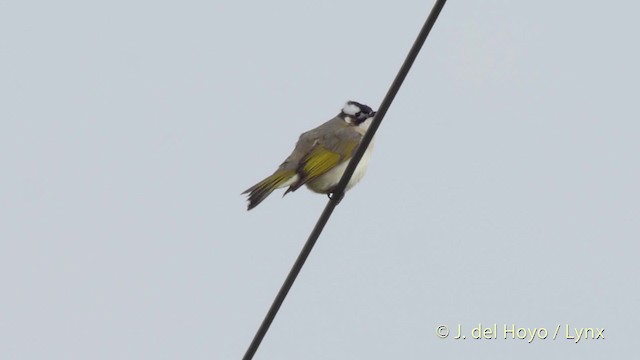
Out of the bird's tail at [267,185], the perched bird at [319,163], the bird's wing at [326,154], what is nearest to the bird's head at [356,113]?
the perched bird at [319,163]

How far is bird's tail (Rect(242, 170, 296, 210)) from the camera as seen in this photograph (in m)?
9.55

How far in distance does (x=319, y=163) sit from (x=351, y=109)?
1412mm

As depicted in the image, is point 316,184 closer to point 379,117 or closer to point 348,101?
point 348,101

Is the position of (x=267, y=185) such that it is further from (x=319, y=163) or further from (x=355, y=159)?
(x=355, y=159)

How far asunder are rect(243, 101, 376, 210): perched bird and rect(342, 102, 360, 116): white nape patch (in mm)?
298

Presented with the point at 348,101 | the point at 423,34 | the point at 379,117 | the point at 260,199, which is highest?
the point at 423,34

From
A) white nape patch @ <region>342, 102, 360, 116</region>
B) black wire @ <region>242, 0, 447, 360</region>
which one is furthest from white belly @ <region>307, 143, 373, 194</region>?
black wire @ <region>242, 0, 447, 360</region>

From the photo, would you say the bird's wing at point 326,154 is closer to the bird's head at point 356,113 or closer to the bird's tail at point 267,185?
the bird's tail at point 267,185

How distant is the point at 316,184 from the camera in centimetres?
1044

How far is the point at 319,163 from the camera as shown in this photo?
10.4m

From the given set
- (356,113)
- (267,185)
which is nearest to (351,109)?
(356,113)

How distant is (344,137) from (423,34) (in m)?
5.00

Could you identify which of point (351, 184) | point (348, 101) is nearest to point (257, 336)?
point (351, 184)

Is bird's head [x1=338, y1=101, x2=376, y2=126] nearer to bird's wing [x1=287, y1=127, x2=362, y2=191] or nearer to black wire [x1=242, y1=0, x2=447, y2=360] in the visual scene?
bird's wing [x1=287, y1=127, x2=362, y2=191]
